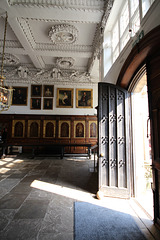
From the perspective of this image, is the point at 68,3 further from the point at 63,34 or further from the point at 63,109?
the point at 63,109

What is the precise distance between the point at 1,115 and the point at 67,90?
5.31 metres

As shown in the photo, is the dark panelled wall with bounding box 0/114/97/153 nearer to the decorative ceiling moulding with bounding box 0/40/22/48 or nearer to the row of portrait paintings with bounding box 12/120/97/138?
the row of portrait paintings with bounding box 12/120/97/138

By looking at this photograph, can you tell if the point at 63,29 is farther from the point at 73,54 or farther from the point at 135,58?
the point at 135,58

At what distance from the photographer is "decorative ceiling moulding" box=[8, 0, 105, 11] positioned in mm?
4703

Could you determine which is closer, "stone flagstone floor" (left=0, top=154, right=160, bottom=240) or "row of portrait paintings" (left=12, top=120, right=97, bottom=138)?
"stone flagstone floor" (left=0, top=154, right=160, bottom=240)

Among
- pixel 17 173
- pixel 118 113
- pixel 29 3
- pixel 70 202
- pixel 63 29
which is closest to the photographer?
pixel 70 202

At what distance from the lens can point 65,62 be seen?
Result: 9453mm

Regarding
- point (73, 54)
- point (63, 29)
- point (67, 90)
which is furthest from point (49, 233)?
point (67, 90)

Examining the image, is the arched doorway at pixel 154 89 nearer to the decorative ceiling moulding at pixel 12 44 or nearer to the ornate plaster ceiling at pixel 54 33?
the ornate plaster ceiling at pixel 54 33

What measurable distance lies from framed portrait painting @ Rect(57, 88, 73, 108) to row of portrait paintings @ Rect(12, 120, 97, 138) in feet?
4.42

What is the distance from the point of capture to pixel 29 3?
4.70 metres

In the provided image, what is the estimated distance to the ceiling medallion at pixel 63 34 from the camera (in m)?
6.02

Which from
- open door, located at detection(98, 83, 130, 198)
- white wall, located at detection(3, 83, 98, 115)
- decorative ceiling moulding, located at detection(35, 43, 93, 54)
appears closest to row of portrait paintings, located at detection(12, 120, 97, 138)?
white wall, located at detection(3, 83, 98, 115)

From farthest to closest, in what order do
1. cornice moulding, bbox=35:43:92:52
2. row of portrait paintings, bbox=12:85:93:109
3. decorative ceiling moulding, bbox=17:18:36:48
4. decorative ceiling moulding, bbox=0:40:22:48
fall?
row of portrait paintings, bbox=12:85:93:109 → cornice moulding, bbox=35:43:92:52 → decorative ceiling moulding, bbox=0:40:22:48 → decorative ceiling moulding, bbox=17:18:36:48
